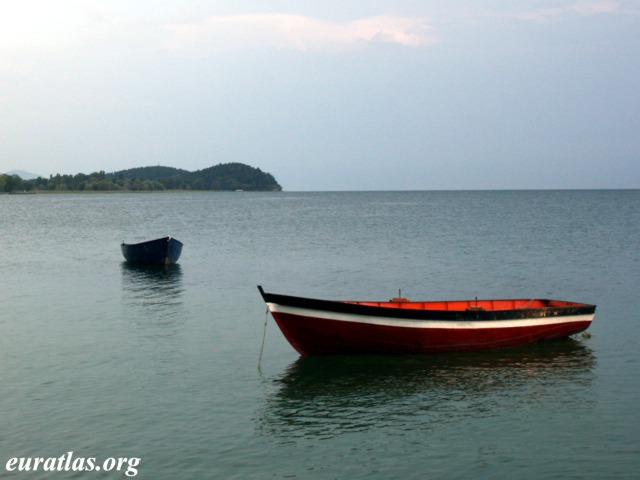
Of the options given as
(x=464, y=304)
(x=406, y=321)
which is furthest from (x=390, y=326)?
(x=464, y=304)

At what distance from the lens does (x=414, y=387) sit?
19328 millimetres

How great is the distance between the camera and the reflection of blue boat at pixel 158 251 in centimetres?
4672

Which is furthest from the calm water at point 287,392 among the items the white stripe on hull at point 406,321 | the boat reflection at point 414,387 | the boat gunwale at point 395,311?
the boat gunwale at point 395,311

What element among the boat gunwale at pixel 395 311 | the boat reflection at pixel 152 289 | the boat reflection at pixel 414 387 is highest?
the boat gunwale at pixel 395 311

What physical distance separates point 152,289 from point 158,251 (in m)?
9.91

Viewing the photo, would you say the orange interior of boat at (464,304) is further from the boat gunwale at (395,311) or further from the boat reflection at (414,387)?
the boat reflection at (414,387)

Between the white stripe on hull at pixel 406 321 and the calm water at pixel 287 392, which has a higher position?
the white stripe on hull at pixel 406 321

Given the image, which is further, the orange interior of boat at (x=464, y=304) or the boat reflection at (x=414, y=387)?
the orange interior of boat at (x=464, y=304)

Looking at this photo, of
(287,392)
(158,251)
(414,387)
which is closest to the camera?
(287,392)

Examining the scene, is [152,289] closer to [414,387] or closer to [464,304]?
[464,304]

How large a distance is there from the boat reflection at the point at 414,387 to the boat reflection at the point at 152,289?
11298 millimetres

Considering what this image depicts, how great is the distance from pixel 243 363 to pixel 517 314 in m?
8.86

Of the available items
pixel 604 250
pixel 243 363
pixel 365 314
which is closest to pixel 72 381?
pixel 243 363

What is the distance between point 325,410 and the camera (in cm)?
1764
